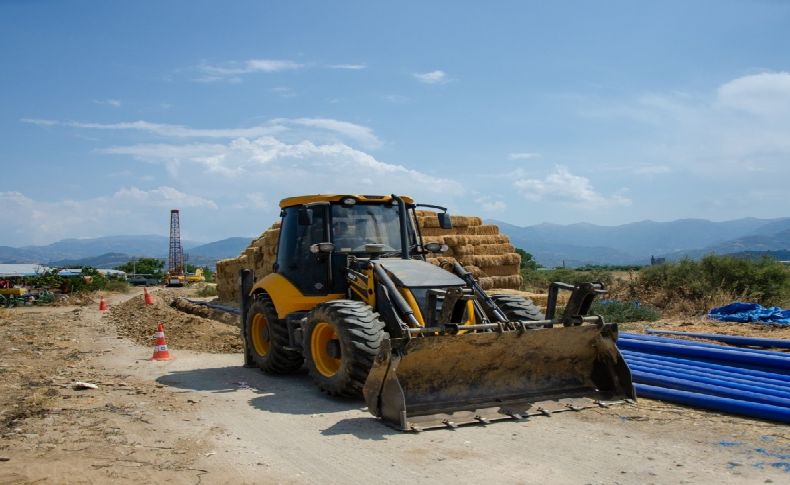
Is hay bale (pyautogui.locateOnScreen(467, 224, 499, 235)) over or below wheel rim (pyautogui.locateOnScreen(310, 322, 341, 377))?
over

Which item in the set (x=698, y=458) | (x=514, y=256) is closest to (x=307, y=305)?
(x=698, y=458)

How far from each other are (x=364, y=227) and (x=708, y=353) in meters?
4.74

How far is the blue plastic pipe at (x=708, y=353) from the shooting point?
28.4 ft

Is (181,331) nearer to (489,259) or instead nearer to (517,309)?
(489,259)

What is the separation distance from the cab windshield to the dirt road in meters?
1.89

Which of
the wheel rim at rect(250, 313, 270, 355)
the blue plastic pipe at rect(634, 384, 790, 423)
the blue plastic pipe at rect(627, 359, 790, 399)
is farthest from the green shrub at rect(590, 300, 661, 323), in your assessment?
the wheel rim at rect(250, 313, 270, 355)

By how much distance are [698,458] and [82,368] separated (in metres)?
8.61

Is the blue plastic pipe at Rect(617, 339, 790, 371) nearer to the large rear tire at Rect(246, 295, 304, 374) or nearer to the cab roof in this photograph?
the cab roof

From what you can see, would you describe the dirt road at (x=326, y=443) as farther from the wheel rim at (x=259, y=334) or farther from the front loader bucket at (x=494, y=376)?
the wheel rim at (x=259, y=334)

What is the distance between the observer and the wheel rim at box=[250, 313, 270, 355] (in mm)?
10180

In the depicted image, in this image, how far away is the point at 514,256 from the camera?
19.4m

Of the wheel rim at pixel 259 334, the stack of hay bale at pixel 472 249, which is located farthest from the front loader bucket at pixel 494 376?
the stack of hay bale at pixel 472 249

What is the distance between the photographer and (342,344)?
24.6ft

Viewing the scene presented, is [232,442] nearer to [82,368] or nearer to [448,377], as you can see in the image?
[448,377]
